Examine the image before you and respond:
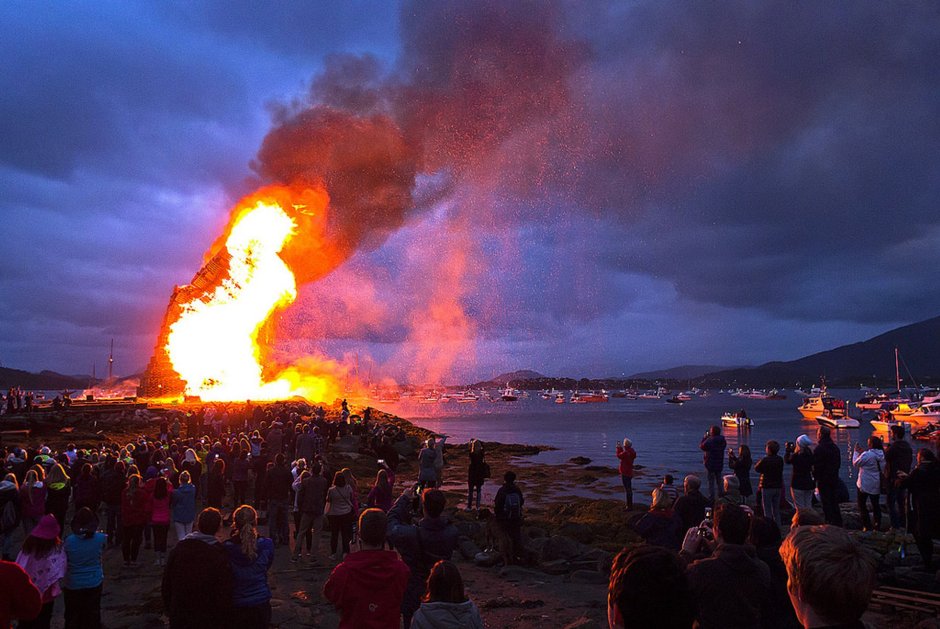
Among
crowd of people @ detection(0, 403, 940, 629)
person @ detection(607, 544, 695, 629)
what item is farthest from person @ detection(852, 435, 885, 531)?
person @ detection(607, 544, 695, 629)

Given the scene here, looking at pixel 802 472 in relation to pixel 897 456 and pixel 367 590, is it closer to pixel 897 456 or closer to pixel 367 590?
pixel 897 456

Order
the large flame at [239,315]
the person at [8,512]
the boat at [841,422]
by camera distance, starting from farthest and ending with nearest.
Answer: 1. the boat at [841,422]
2. the large flame at [239,315]
3. the person at [8,512]

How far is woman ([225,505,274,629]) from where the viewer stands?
5.53 metres

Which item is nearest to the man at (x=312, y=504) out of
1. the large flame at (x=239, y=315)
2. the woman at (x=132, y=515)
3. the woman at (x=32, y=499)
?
the woman at (x=132, y=515)

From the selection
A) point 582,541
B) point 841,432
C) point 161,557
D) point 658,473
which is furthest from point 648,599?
point 841,432

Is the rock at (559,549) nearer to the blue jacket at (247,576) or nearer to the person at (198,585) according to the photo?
the blue jacket at (247,576)

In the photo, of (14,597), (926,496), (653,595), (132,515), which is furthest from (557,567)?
(653,595)

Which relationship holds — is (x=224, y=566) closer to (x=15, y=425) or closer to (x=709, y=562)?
(x=709, y=562)

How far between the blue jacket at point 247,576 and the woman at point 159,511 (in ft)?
23.7

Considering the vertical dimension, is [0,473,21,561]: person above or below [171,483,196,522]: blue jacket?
above

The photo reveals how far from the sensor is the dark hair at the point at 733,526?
473cm

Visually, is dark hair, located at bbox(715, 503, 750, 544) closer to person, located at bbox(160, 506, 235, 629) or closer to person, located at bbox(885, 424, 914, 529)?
person, located at bbox(160, 506, 235, 629)

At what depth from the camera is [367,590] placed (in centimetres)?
493

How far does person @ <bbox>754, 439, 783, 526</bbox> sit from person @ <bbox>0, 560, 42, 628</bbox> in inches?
494
